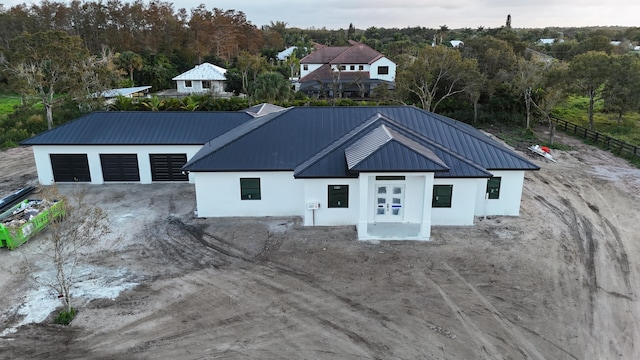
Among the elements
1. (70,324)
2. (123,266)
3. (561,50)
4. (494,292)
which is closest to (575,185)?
(494,292)

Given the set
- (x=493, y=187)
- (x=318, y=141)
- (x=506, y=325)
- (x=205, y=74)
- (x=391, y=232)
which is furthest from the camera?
(x=205, y=74)

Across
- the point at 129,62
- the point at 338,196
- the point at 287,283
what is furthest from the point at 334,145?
the point at 129,62

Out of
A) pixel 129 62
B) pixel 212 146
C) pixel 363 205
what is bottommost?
pixel 363 205

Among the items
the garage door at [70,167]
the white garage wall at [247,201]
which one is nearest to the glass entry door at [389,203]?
the white garage wall at [247,201]

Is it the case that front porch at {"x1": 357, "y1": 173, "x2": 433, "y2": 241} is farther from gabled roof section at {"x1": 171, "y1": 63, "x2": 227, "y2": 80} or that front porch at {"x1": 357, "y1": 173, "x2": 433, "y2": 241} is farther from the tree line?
gabled roof section at {"x1": 171, "y1": 63, "x2": 227, "y2": 80}

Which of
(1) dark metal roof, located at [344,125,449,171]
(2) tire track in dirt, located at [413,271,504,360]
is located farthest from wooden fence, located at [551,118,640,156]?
(2) tire track in dirt, located at [413,271,504,360]

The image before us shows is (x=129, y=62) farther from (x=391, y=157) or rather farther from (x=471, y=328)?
(x=471, y=328)

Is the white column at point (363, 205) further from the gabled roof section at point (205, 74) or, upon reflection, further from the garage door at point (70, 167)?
the gabled roof section at point (205, 74)
